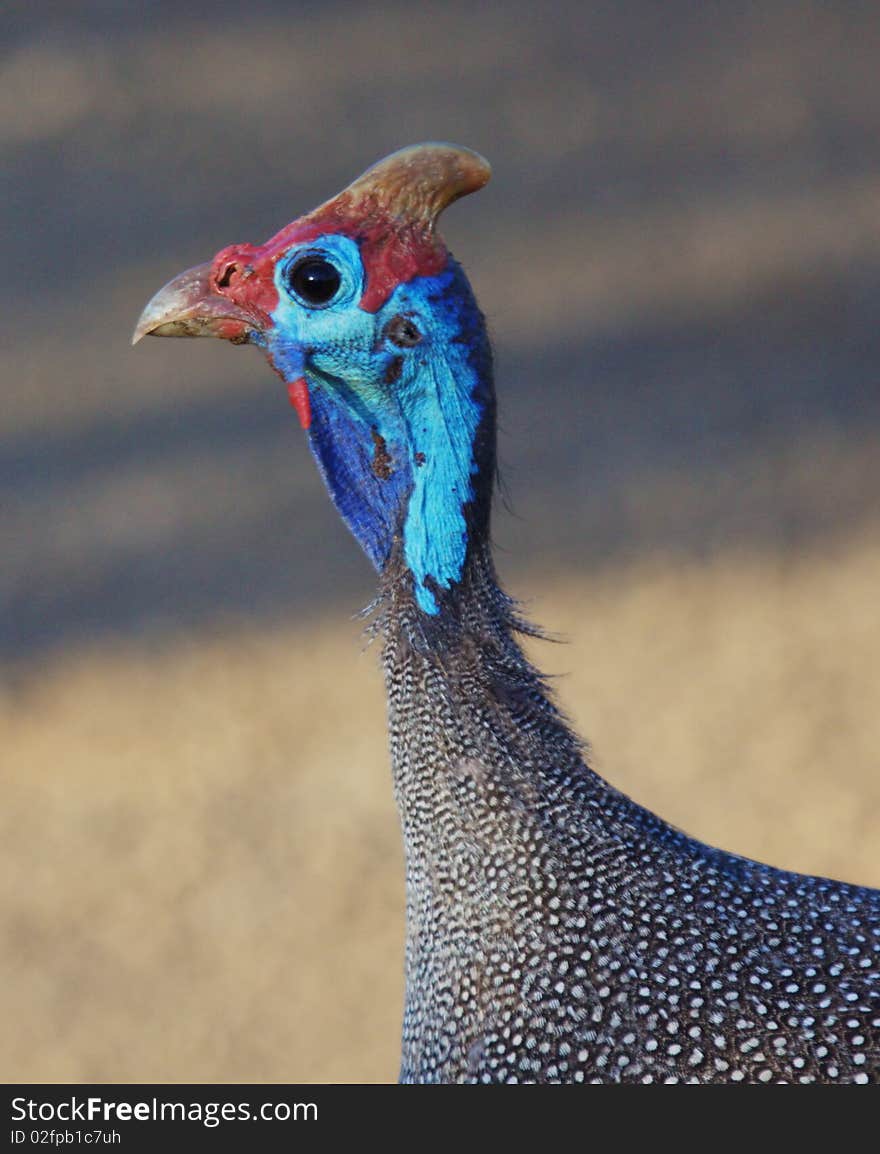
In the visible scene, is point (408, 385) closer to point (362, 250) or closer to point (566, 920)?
point (362, 250)

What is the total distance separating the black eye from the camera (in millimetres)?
2557

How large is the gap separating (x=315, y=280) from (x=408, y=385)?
0.21m

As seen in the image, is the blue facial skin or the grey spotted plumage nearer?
the grey spotted plumage

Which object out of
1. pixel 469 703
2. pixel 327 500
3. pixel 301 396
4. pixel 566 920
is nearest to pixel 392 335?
pixel 301 396

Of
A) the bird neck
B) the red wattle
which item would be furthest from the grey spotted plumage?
the red wattle

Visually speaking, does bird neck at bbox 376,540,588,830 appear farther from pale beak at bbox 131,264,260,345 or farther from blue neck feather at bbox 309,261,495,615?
pale beak at bbox 131,264,260,345

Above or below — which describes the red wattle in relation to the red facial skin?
below

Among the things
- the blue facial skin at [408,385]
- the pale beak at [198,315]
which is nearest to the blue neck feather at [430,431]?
the blue facial skin at [408,385]

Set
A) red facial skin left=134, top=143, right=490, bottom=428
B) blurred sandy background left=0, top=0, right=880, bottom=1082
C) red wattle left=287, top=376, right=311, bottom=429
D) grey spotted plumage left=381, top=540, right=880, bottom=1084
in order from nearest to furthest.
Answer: grey spotted plumage left=381, top=540, right=880, bottom=1084
red facial skin left=134, top=143, right=490, bottom=428
red wattle left=287, top=376, right=311, bottom=429
blurred sandy background left=0, top=0, right=880, bottom=1082

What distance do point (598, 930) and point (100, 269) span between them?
13.4 feet

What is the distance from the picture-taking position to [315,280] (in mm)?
2568

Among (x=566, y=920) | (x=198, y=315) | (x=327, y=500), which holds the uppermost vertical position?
(x=327, y=500)

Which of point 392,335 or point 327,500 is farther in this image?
point 327,500

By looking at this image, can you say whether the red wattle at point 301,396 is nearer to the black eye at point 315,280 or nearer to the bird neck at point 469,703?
the black eye at point 315,280
